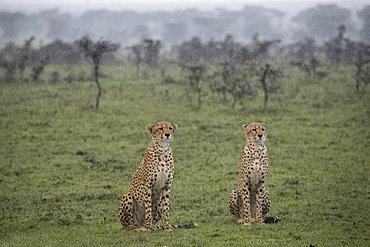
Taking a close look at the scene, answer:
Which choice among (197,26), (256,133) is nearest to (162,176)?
(256,133)

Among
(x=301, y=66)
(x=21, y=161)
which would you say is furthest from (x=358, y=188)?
(x=301, y=66)

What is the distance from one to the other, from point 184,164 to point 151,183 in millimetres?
6976

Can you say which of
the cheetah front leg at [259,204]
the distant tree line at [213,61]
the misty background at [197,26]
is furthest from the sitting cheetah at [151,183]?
the misty background at [197,26]

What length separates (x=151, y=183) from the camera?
8.42 m

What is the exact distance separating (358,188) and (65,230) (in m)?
6.81

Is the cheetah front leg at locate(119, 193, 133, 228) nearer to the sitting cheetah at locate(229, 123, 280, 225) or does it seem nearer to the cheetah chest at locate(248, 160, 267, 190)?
the sitting cheetah at locate(229, 123, 280, 225)

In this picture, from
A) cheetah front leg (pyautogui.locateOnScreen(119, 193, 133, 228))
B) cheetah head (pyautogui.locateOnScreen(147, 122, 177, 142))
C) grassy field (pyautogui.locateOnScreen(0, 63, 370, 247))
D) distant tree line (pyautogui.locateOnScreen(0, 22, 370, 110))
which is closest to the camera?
cheetah head (pyautogui.locateOnScreen(147, 122, 177, 142))

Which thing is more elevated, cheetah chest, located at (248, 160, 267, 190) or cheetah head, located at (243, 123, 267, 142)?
cheetah head, located at (243, 123, 267, 142)

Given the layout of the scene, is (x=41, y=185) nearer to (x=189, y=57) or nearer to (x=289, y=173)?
(x=289, y=173)

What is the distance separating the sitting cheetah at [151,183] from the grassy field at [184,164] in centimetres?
33

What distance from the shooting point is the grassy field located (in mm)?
8883

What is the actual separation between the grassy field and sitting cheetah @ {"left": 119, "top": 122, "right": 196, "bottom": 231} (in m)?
0.33

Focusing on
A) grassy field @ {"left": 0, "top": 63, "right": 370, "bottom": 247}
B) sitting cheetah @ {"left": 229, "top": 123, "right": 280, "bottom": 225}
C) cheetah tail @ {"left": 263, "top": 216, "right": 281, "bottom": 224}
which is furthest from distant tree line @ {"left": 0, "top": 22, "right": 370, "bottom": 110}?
sitting cheetah @ {"left": 229, "top": 123, "right": 280, "bottom": 225}

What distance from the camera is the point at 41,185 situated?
1317 cm
